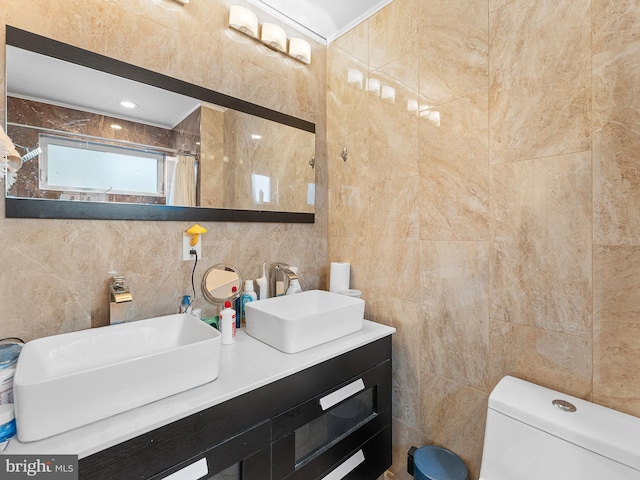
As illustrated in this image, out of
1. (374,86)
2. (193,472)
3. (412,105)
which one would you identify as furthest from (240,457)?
(374,86)

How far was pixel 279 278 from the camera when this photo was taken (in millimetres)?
1602

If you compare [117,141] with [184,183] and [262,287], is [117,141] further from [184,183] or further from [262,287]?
[262,287]

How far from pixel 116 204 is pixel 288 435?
1.05 meters

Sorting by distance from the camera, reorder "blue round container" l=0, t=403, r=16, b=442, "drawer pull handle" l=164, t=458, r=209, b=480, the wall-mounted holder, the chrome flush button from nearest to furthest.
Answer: "blue round container" l=0, t=403, r=16, b=442, "drawer pull handle" l=164, t=458, r=209, b=480, the chrome flush button, the wall-mounted holder

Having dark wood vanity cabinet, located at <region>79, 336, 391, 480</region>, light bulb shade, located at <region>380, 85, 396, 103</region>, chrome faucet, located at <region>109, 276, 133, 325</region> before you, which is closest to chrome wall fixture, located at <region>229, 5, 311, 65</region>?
light bulb shade, located at <region>380, 85, 396, 103</region>

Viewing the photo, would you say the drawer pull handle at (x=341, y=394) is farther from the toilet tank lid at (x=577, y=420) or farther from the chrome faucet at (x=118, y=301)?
the chrome faucet at (x=118, y=301)

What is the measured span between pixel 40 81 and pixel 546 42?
69.2 inches

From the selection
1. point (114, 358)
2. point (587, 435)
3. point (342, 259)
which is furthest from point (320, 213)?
point (587, 435)

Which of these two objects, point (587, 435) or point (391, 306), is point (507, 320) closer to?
point (587, 435)

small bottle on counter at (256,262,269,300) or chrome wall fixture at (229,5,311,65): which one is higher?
chrome wall fixture at (229,5,311,65)

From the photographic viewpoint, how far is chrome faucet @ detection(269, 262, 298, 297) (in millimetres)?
1574

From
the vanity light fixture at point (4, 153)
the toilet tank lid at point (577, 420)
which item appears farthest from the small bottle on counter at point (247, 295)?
the toilet tank lid at point (577, 420)

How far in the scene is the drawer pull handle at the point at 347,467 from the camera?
1172mm

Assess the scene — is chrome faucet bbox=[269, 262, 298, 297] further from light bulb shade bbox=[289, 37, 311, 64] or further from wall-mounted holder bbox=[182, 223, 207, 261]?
light bulb shade bbox=[289, 37, 311, 64]
